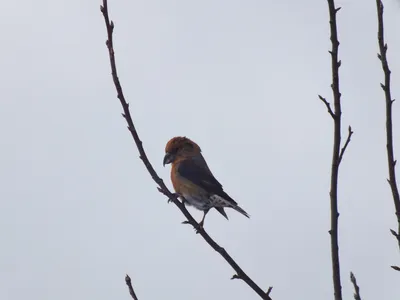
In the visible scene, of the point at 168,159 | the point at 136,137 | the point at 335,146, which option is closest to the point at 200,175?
the point at 168,159

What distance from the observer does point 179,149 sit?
9.44 meters

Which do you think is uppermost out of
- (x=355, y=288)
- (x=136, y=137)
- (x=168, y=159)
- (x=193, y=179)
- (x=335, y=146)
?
(x=168, y=159)

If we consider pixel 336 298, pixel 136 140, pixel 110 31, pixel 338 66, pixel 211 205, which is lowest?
pixel 336 298

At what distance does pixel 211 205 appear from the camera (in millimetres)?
8477

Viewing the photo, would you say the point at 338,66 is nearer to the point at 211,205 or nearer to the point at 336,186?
the point at 336,186

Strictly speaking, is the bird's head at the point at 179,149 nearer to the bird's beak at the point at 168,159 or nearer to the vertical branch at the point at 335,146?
the bird's beak at the point at 168,159

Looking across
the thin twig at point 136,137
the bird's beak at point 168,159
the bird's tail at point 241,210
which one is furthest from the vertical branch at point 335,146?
the bird's beak at point 168,159

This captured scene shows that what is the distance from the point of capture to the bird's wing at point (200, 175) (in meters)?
8.56

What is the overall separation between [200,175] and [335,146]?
233 inches

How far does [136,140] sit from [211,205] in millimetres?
4745

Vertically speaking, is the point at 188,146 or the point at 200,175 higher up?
the point at 188,146

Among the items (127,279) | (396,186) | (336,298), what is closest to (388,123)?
(396,186)

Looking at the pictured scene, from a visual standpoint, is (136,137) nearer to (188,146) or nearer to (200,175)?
(200,175)

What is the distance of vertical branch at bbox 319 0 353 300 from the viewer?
9.12 feet
